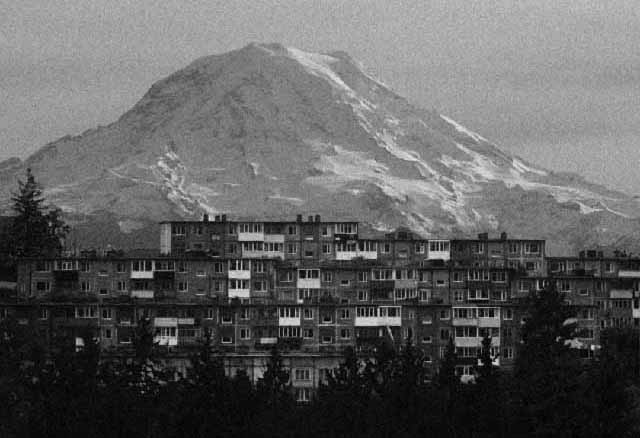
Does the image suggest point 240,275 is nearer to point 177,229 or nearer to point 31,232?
point 177,229

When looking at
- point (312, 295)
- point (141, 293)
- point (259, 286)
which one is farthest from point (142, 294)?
point (312, 295)

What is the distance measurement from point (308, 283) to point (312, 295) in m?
1.10

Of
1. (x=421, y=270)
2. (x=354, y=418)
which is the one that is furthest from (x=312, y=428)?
(x=421, y=270)

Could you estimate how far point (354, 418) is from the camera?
11531cm

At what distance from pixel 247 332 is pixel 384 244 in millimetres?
20894

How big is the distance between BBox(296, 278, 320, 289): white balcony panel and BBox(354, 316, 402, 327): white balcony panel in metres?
7.85

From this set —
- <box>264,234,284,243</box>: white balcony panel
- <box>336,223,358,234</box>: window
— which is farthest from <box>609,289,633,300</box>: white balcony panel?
<box>264,234,284,243</box>: white balcony panel

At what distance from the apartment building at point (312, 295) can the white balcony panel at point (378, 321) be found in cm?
6

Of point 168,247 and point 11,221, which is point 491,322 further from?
point 11,221

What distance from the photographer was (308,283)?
17012 cm

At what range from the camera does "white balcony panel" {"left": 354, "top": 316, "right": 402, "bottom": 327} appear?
16225 centimetres

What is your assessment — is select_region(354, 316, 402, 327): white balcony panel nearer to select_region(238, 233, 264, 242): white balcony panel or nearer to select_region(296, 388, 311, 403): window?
select_region(296, 388, 311, 403): window

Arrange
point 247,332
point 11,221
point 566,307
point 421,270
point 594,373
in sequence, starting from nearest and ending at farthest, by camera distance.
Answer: point 594,373 → point 566,307 → point 247,332 → point 421,270 → point 11,221

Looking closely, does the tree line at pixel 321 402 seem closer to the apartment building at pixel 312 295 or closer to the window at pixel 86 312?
the apartment building at pixel 312 295
